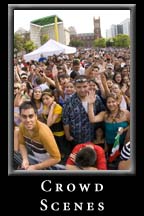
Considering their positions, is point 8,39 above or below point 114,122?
above

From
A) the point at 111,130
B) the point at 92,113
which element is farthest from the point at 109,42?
the point at 111,130

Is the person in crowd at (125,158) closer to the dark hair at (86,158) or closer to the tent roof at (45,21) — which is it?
the dark hair at (86,158)

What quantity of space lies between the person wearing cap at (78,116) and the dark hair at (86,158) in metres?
0.10

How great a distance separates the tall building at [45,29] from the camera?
14.0 ft

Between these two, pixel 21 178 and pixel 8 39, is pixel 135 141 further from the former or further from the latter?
pixel 8 39

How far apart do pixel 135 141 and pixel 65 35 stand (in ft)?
3.62

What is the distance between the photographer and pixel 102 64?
434 cm

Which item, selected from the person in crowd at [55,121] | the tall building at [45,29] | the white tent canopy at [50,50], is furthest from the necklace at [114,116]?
the tall building at [45,29]

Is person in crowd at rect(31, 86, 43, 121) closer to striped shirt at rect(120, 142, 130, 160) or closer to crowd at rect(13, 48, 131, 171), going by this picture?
crowd at rect(13, 48, 131, 171)

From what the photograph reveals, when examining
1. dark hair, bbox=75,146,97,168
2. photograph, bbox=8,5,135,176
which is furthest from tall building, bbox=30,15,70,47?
dark hair, bbox=75,146,97,168

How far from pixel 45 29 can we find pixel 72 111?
752mm

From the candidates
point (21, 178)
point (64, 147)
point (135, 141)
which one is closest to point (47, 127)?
point (64, 147)

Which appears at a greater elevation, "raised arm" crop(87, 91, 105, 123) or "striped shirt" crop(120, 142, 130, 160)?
"raised arm" crop(87, 91, 105, 123)

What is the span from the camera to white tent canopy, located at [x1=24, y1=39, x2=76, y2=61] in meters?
4.29
